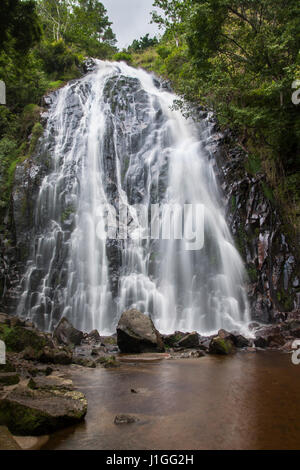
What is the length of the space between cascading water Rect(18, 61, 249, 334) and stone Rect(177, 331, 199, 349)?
2745 millimetres

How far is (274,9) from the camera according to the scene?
1352cm

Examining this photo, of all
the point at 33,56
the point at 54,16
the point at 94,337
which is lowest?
the point at 94,337

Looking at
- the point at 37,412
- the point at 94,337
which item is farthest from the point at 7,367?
the point at 94,337

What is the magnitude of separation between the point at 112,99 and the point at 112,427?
21416 millimetres

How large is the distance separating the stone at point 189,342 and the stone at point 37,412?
555 cm

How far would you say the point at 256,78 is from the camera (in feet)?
47.8

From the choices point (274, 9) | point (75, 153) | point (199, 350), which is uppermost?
point (274, 9)

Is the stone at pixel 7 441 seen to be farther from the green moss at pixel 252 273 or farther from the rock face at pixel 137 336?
the green moss at pixel 252 273

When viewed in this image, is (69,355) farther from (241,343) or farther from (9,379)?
(241,343)

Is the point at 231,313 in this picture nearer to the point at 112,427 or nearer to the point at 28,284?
the point at 28,284

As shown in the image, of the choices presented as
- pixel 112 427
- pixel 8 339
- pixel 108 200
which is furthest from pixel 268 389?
pixel 108 200

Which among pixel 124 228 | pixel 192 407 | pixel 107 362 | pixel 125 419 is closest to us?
pixel 125 419

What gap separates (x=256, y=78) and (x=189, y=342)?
11.2m

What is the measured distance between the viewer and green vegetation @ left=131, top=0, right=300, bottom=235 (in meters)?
13.1
